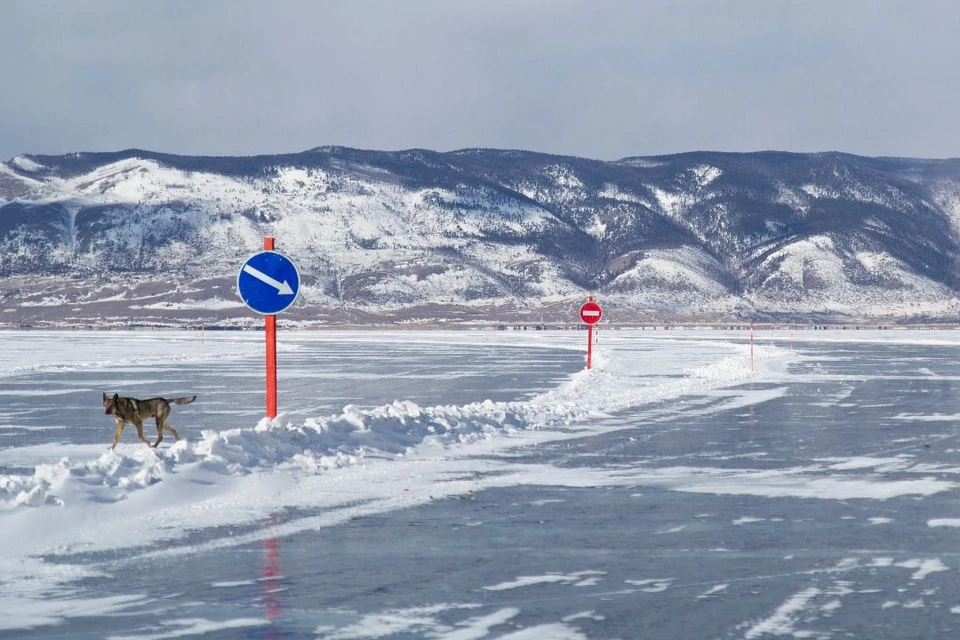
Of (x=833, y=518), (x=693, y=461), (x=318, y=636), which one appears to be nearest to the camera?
(x=318, y=636)

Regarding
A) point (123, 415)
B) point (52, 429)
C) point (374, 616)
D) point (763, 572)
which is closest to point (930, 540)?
point (763, 572)

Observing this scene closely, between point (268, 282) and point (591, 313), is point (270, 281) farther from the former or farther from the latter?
point (591, 313)

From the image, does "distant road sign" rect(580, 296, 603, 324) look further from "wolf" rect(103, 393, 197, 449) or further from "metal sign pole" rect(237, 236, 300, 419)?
"metal sign pole" rect(237, 236, 300, 419)

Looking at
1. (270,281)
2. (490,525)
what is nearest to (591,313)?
(270,281)

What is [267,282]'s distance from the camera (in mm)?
15422

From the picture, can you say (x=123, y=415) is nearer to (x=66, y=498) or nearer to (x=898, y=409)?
(x=66, y=498)

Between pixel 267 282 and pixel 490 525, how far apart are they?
553 centimetres

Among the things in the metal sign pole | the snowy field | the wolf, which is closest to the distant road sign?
the snowy field

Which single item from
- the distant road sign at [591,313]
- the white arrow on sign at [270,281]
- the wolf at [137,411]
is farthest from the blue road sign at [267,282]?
the distant road sign at [591,313]

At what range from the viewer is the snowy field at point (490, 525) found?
7.51 m

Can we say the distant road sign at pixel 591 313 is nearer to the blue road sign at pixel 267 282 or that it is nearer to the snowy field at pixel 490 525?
the snowy field at pixel 490 525

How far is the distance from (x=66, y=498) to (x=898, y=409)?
16.5 meters

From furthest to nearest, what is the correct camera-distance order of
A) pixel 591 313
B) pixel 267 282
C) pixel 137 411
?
pixel 591 313 → pixel 137 411 → pixel 267 282

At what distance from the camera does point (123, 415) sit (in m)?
15.7
